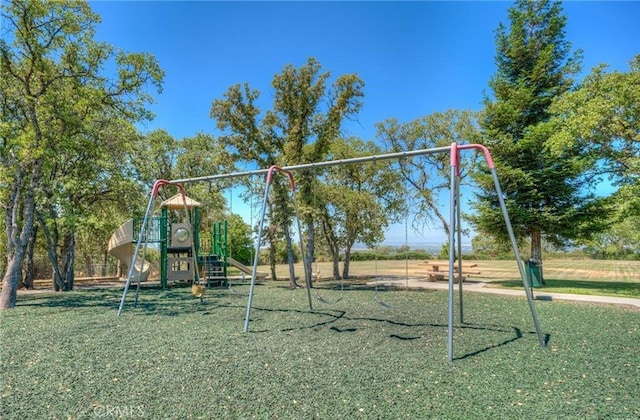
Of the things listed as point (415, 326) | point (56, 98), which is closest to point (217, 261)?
point (56, 98)

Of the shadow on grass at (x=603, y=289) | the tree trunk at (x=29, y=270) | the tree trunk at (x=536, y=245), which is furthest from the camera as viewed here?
the tree trunk at (x=29, y=270)

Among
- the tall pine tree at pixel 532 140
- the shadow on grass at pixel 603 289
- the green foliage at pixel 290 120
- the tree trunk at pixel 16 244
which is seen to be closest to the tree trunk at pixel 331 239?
the green foliage at pixel 290 120

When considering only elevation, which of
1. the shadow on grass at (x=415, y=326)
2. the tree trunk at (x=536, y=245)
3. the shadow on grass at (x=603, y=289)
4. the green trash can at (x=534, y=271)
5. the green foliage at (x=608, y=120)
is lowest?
the shadow on grass at (x=603, y=289)

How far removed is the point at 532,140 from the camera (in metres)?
12.2

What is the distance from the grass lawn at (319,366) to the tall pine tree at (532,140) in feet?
18.1

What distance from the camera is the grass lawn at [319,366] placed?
310 centimetres

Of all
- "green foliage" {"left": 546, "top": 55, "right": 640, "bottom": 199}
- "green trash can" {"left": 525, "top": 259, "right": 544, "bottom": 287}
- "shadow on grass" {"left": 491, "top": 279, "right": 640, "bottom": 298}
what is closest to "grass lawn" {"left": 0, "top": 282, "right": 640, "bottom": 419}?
"green trash can" {"left": 525, "top": 259, "right": 544, "bottom": 287}

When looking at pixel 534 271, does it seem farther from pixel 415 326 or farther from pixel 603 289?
pixel 415 326

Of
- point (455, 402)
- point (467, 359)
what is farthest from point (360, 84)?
point (455, 402)

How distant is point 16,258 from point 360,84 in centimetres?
1136

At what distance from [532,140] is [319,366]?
11.6 meters

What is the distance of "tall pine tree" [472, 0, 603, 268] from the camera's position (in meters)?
12.1

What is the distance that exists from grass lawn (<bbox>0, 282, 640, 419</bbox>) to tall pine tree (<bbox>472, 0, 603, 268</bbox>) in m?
5.53

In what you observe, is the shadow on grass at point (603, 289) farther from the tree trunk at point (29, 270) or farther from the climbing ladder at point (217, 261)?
the tree trunk at point (29, 270)
